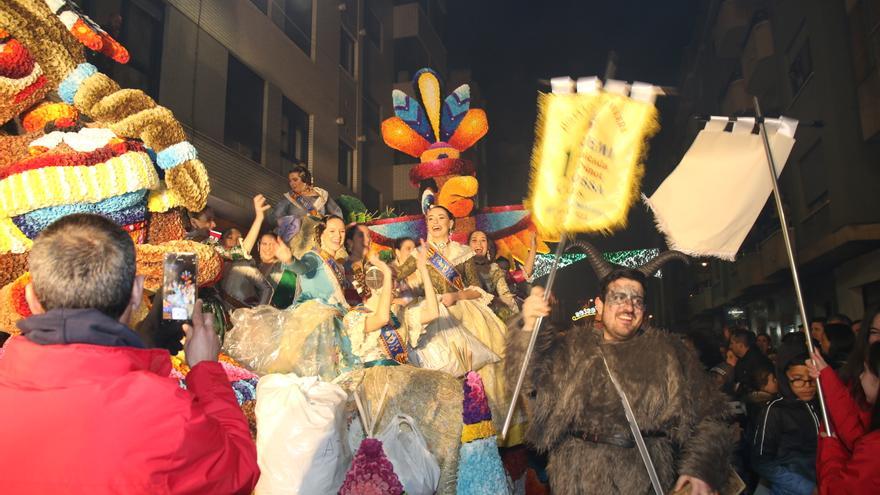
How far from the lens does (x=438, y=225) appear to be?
634 centimetres

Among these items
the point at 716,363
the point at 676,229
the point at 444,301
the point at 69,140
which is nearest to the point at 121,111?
the point at 69,140

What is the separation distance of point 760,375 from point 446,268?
10.2 ft

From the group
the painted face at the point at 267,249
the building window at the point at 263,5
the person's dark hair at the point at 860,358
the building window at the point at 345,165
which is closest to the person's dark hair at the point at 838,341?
the person's dark hair at the point at 860,358

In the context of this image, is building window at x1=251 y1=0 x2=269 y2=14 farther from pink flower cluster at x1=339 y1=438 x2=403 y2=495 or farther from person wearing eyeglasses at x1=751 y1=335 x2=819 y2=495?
person wearing eyeglasses at x1=751 y1=335 x2=819 y2=495

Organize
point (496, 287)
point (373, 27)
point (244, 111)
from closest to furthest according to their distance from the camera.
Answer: point (496, 287) < point (244, 111) < point (373, 27)

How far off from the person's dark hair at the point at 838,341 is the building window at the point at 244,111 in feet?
35.9

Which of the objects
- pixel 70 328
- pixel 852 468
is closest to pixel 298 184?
pixel 70 328

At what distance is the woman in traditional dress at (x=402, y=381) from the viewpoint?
446 cm

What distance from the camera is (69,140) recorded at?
3385mm

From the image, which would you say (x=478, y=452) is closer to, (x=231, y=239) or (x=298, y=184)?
(x=231, y=239)

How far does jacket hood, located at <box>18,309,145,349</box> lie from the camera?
1768 mm

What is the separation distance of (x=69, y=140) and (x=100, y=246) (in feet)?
6.07

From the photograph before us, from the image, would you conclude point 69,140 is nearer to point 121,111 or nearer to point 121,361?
point 121,111

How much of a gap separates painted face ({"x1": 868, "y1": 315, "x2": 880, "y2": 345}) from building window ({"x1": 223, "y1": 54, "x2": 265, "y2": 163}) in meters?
11.9
